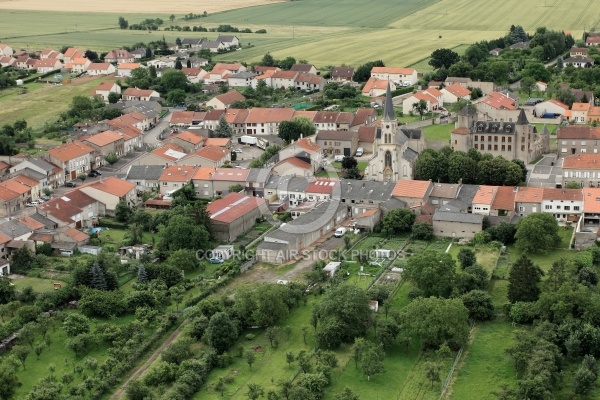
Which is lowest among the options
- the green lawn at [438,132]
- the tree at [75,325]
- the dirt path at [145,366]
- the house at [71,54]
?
the green lawn at [438,132]

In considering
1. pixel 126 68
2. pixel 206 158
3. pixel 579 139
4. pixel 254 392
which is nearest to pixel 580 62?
pixel 579 139

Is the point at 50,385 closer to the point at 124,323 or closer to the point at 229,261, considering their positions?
the point at 124,323

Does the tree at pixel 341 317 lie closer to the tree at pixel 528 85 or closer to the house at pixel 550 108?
the house at pixel 550 108

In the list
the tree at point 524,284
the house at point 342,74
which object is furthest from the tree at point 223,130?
the tree at point 524,284

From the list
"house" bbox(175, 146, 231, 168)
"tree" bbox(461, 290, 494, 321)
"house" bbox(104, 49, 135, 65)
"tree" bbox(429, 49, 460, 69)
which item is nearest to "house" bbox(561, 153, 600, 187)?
"tree" bbox(461, 290, 494, 321)

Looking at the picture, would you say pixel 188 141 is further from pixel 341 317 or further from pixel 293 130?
pixel 341 317

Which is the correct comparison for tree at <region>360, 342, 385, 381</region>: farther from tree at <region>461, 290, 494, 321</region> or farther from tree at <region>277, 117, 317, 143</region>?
tree at <region>277, 117, 317, 143</region>

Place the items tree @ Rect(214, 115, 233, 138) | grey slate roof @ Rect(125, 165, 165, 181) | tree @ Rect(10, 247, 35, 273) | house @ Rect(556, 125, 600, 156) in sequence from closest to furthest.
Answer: tree @ Rect(10, 247, 35, 273)
grey slate roof @ Rect(125, 165, 165, 181)
house @ Rect(556, 125, 600, 156)
tree @ Rect(214, 115, 233, 138)
